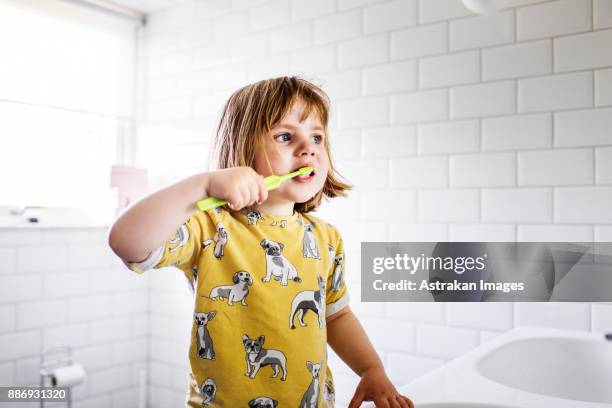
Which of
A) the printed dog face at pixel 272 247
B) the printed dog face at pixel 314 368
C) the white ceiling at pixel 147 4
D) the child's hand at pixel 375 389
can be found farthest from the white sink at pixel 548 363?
the white ceiling at pixel 147 4

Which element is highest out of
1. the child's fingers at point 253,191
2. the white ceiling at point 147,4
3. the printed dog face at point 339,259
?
the white ceiling at point 147,4

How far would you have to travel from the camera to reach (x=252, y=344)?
0.86 meters

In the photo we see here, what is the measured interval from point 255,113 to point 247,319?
34 cm

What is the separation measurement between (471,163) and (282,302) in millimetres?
738

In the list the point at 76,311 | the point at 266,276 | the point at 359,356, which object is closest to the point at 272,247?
the point at 266,276

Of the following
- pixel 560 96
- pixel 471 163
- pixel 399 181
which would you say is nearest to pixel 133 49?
pixel 399 181

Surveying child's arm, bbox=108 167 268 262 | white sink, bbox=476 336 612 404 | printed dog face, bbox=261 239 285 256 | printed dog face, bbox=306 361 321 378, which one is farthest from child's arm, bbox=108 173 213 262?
white sink, bbox=476 336 612 404

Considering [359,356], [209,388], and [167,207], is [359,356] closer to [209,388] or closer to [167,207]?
[209,388]

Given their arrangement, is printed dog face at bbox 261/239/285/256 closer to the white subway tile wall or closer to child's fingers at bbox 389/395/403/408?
child's fingers at bbox 389/395/403/408

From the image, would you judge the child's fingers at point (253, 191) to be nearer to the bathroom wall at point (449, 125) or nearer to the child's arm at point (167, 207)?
the child's arm at point (167, 207)

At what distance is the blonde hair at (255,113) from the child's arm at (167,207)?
9.0 inches

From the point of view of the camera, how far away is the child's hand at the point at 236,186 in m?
0.69

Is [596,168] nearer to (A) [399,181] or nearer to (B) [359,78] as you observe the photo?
(A) [399,181]

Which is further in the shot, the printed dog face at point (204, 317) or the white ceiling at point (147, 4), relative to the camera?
the white ceiling at point (147, 4)
